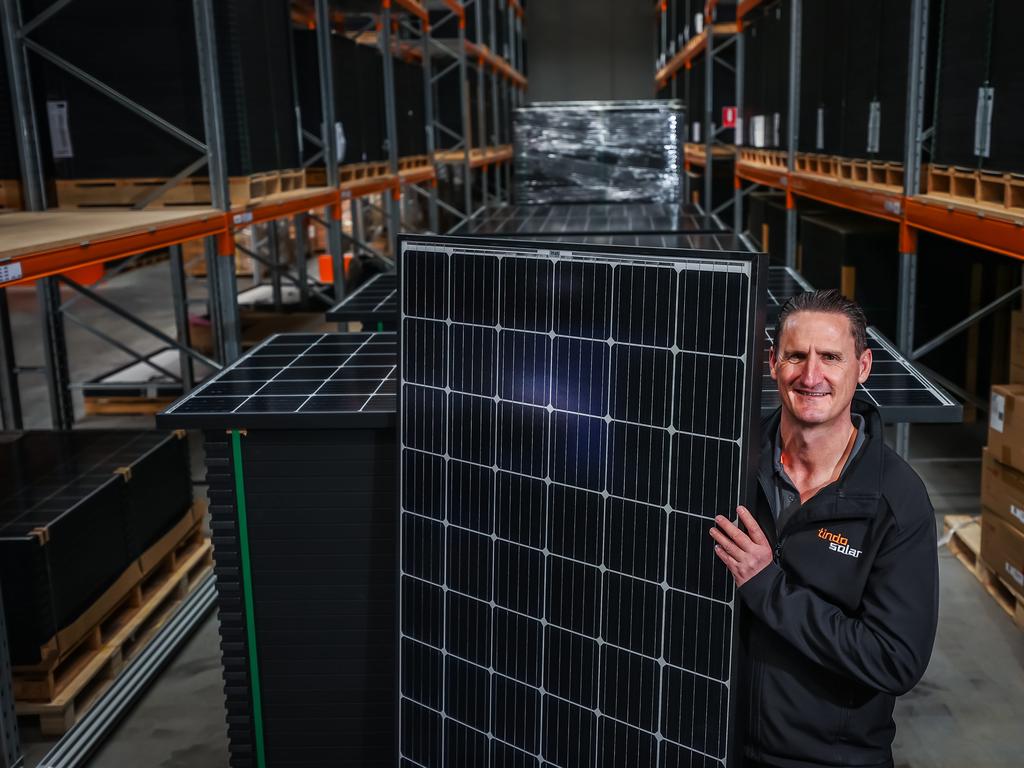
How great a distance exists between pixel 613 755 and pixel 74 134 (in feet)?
16.7

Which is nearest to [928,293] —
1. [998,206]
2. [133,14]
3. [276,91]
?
[998,206]

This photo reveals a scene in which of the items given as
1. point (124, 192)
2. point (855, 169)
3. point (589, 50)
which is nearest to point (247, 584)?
point (124, 192)

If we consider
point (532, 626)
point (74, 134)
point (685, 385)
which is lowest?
point (532, 626)

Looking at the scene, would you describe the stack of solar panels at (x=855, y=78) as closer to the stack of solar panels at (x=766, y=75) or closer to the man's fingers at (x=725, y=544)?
the stack of solar panels at (x=766, y=75)

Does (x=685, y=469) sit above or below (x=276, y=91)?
below

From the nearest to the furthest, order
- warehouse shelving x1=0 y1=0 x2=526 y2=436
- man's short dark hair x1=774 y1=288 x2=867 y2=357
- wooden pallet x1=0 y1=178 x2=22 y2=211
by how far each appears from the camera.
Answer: man's short dark hair x1=774 y1=288 x2=867 y2=357 → warehouse shelving x1=0 y1=0 x2=526 y2=436 → wooden pallet x1=0 y1=178 x2=22 y2=211

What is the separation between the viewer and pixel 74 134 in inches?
244

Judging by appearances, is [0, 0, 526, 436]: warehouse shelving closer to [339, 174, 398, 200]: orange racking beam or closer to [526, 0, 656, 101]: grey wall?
[339, 174, 398, 200]: orange racking beam

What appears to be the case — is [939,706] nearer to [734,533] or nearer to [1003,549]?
[1003,549]

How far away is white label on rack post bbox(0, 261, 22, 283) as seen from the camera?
3.87 metres

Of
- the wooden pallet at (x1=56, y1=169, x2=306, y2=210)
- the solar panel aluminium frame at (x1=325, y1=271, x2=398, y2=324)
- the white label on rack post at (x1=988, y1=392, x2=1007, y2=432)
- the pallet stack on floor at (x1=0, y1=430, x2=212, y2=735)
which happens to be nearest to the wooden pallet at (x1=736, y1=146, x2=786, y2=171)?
the white label on rack post at (x1=988, y1=392, x2=1007, y2=432)

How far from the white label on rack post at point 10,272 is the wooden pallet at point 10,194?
101 inches

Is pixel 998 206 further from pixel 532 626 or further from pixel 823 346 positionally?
pixel 532 626

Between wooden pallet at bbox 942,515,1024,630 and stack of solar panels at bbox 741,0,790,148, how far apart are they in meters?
4.76
